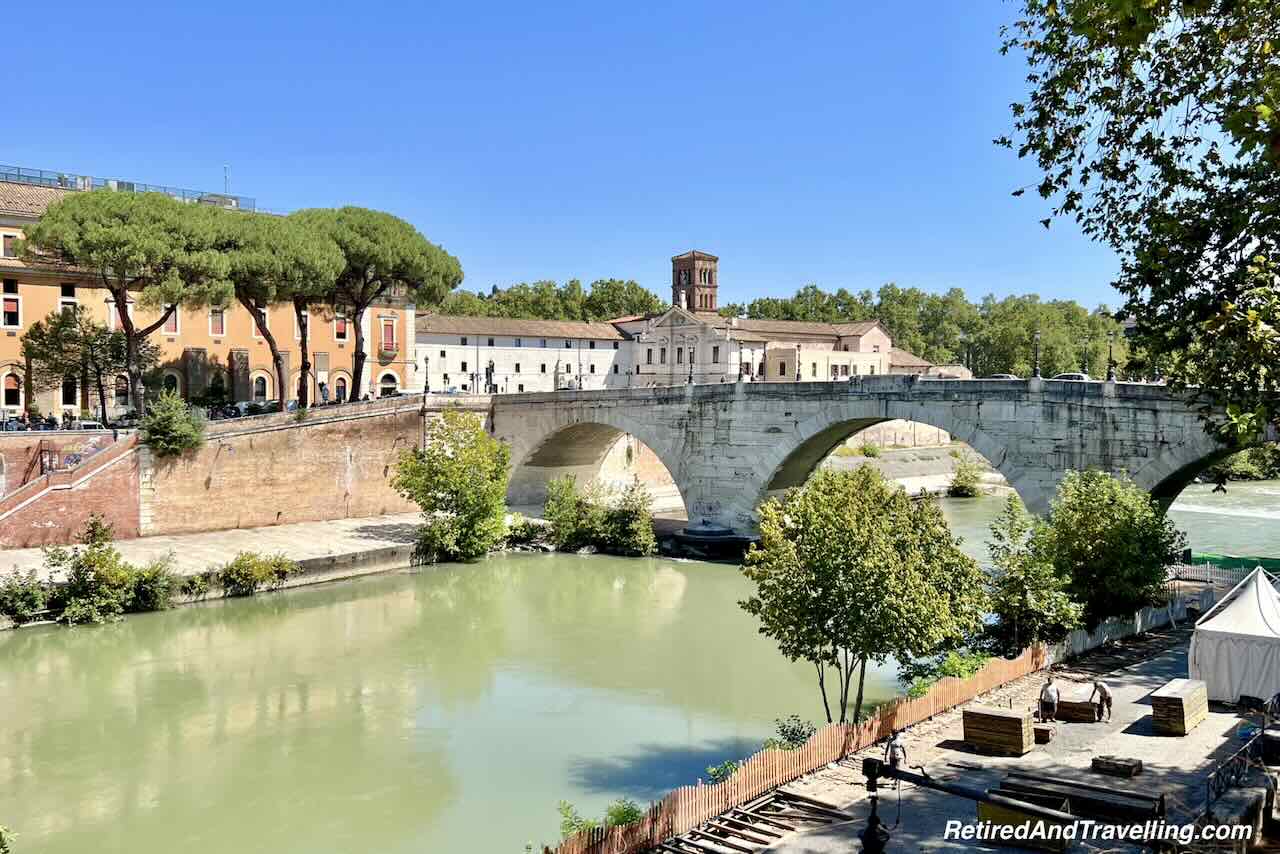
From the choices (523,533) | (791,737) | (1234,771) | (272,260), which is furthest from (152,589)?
(1234,771)

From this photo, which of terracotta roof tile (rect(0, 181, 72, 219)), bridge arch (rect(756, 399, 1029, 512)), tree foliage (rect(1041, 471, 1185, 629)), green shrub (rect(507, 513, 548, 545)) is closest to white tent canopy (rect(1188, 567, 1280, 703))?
tree foliage (rect(1041, 471, 1185, 629))

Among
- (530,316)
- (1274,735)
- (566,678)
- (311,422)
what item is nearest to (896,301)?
(530,316)

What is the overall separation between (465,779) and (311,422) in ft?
61.5

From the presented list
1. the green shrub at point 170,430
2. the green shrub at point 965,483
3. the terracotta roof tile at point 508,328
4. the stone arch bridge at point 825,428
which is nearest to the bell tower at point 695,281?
the terracotta roof tile at point 508,328

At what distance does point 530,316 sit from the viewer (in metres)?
75.0

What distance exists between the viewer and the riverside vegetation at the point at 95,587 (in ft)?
66.2

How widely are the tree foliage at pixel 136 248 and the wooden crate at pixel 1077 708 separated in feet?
78.8

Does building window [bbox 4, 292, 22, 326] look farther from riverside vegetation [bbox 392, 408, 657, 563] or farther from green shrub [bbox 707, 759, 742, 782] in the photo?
green shrub [bbox 707, 759, 742, 782]

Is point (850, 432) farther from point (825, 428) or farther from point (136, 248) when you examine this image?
point (136, 248)

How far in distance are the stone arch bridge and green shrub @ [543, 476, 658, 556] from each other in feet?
5.71

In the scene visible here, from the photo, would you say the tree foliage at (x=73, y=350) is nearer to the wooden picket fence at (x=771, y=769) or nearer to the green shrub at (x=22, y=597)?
the green shrub at (x=22, y=597)

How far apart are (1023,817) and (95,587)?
18.7 metres

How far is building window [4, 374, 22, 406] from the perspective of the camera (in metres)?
31.2

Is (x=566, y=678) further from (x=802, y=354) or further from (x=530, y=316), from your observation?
(x=530, y=316)
